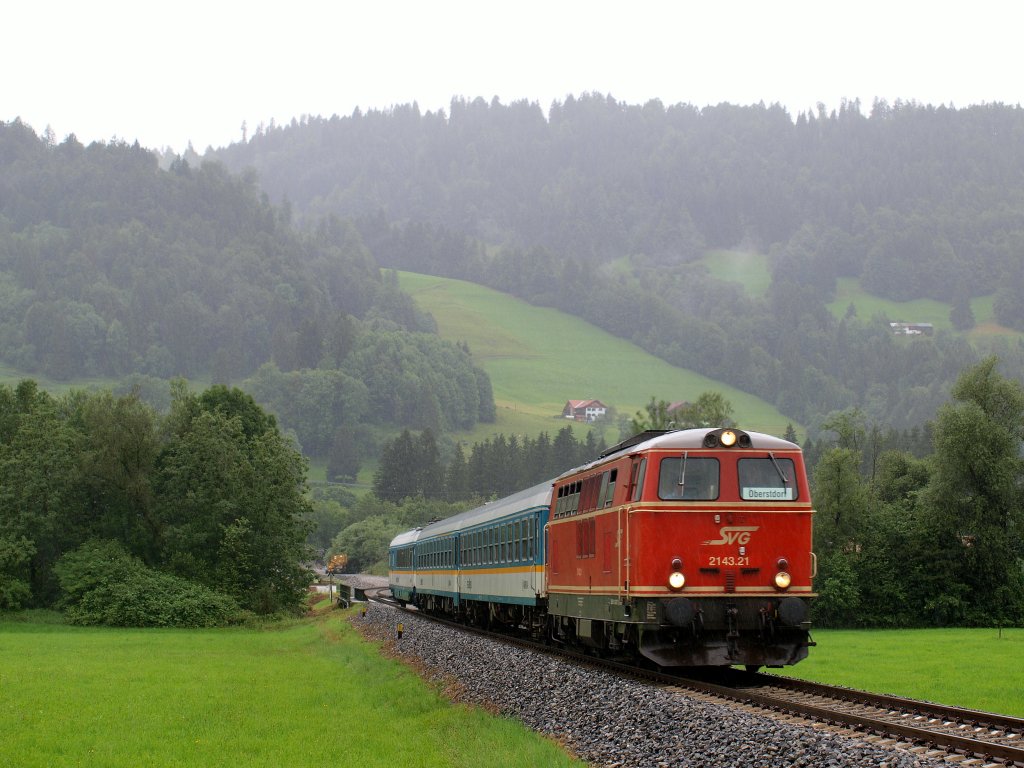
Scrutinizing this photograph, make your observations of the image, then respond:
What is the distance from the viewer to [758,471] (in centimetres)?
2353

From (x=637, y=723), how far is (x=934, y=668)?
1768cm

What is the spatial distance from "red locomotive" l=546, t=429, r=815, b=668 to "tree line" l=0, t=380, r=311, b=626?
43.9 m

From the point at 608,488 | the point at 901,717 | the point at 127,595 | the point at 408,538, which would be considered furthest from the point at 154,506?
the point at 901,717

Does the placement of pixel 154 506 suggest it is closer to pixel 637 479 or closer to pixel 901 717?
pixel 637 479

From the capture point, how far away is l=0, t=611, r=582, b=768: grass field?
20375mm

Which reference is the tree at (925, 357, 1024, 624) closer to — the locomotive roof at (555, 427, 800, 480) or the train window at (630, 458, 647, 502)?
the locomotive roof at (555, 427, 800, 480)

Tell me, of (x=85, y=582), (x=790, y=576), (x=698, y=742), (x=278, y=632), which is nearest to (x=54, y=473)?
(x=85, y=582)

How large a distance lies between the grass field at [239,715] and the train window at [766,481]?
20.2ft

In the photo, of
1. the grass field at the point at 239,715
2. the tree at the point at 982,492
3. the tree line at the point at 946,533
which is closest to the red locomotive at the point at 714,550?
the grass field at the point at 239,715

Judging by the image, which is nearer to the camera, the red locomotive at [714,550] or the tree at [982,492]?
the red locomotive at [714,550]

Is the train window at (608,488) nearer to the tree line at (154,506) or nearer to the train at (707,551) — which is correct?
the train at (707,551)

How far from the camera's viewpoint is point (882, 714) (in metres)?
19.2

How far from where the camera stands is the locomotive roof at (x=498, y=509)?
34.4 meters

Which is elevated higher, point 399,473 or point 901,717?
point 399,473
